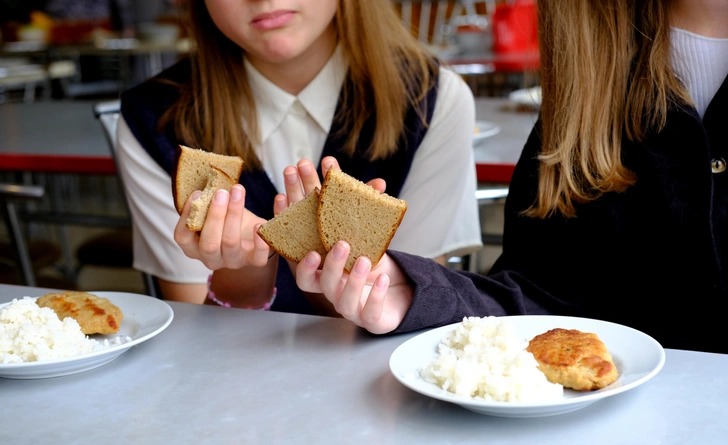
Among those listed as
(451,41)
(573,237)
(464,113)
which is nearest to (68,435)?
(573,237)

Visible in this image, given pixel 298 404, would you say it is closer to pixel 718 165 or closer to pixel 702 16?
pixel 718 165

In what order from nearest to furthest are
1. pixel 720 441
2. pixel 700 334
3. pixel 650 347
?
pixel 720 441, pixel 650 347, pixel 700 334

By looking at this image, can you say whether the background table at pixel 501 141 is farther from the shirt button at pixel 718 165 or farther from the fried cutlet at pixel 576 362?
the fried cutlet at pixel 576 362

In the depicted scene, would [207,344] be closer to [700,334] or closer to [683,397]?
[683,397]

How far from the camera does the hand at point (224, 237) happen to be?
0.97m

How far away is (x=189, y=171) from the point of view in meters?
1.00

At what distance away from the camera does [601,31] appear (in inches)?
45.6

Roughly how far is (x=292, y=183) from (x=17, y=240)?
1466 millimetres

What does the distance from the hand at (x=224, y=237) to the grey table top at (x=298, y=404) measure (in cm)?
14

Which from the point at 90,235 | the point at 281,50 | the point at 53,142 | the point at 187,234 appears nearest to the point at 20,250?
the point at 53,142

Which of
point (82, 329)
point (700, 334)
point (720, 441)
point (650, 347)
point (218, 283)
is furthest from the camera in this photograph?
point (218, 283)

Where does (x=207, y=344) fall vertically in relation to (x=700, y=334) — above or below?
above

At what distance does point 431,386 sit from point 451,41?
6022 millimetres

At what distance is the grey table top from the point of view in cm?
68
